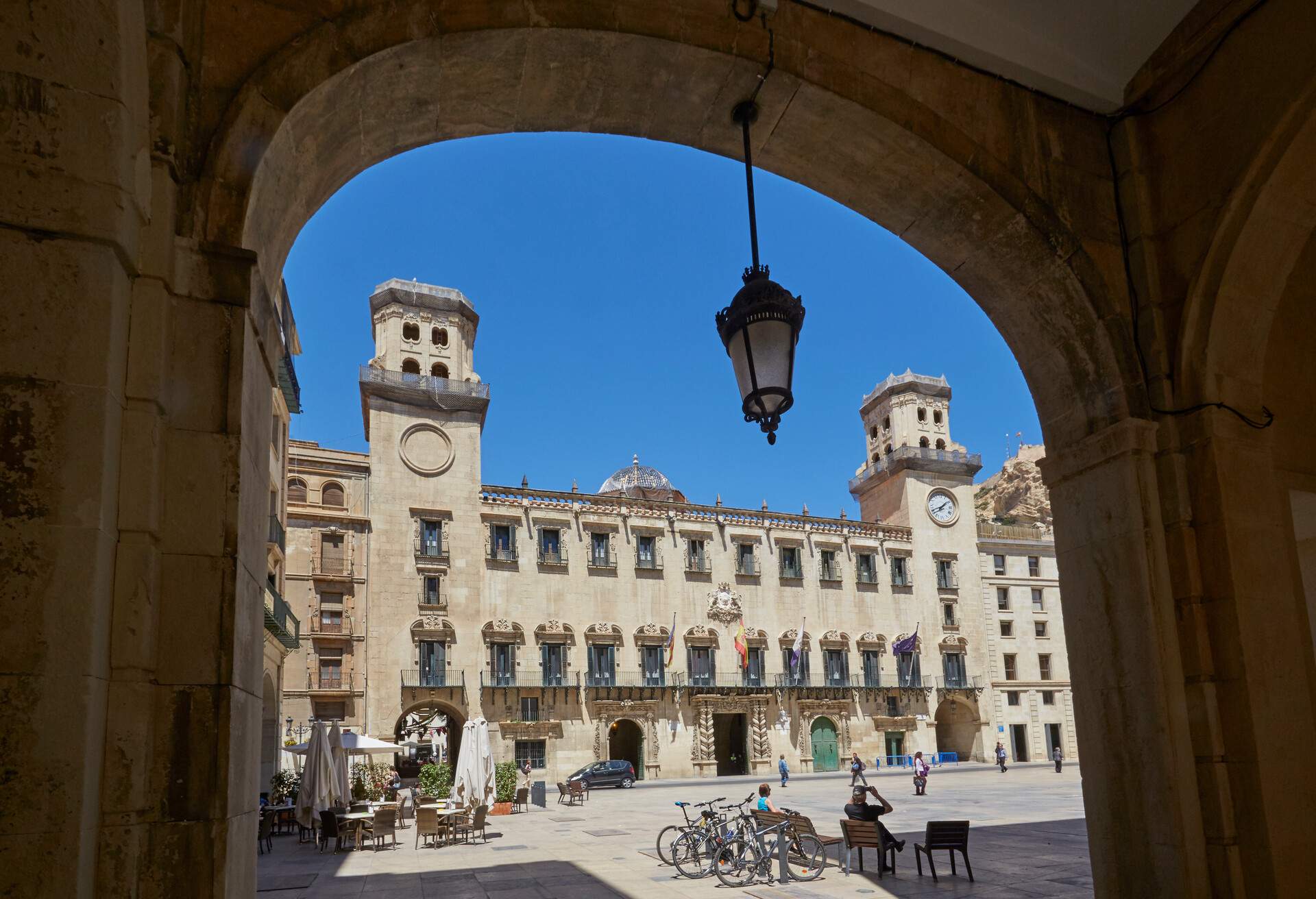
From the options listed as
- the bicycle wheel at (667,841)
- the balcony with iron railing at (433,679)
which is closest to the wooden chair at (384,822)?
the bicycle wheel at (667,841)

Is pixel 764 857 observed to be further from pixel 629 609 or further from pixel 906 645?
pixel 906 645

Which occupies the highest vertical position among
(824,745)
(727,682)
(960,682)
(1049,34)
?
(1049,34)

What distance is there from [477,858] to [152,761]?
13.2 metres

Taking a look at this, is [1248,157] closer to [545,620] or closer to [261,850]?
[261,850]

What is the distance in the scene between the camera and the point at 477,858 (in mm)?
15078

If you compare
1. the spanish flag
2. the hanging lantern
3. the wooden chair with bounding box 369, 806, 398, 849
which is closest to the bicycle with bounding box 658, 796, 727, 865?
the wooden chair with bounding box 369, 806, 398, 849

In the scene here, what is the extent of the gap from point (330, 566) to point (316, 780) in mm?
19790

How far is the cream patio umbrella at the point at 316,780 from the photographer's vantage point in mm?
18484

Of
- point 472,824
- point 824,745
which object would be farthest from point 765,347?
point 824,745

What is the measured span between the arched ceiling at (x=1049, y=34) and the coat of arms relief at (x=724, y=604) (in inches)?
1554

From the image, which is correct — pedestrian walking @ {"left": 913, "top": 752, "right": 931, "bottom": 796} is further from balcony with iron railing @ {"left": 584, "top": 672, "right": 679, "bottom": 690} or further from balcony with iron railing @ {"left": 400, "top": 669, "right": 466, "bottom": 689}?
balcony with iron railing @ {"left": 400, "top": 669, "right": 466, "bottom": 689}

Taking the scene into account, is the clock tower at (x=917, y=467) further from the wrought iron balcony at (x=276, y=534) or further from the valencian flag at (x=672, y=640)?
the wrought iron balcony at (x=276, y=534)

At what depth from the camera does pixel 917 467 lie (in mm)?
51500

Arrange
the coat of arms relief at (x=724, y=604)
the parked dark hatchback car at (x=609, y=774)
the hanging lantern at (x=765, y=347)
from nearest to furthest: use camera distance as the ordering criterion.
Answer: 1. the hanging lantern at (x=765, y=347)
2. the parked dark hatchback car at (x=609, y=774)
3. the coat of arms relief at (x=724, y=604)
